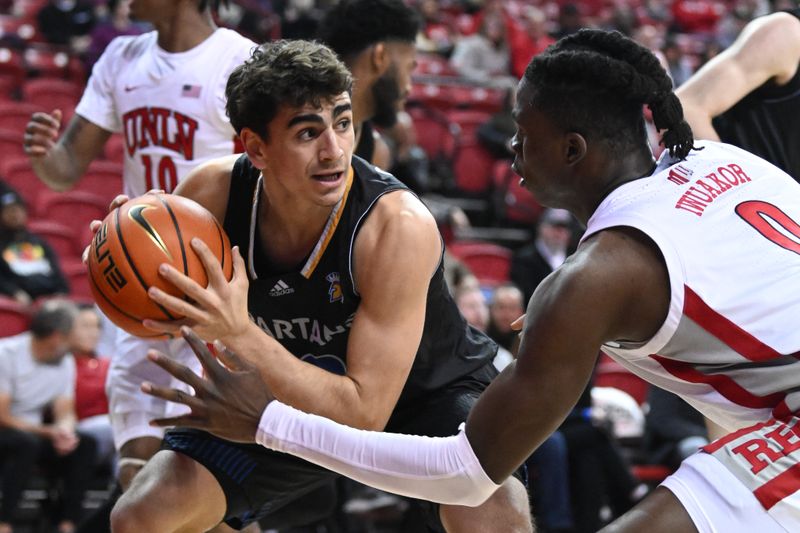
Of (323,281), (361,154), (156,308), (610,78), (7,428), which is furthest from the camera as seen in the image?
(7,428)

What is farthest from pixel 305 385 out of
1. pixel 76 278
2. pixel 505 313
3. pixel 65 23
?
pixel 65 23

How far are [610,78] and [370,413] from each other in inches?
44.6

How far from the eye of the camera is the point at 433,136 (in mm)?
12172

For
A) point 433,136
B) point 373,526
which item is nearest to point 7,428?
point 373,526

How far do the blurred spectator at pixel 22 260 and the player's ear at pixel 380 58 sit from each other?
378 centimetres

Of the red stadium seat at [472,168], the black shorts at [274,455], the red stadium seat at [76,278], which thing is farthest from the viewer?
the red stadium seat at [472,168]

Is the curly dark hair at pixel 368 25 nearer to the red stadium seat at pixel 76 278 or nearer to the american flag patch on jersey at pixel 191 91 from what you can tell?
the american flag patch on jersey at pixel 191 91

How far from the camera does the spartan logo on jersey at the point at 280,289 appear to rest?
346cm

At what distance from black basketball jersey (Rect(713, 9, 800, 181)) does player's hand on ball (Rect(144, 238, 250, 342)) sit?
200cm

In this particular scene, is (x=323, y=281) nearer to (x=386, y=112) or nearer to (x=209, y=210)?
(x=209, y=210)

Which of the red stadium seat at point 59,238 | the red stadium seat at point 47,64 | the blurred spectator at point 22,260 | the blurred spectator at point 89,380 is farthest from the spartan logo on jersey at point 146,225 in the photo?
the red stadium seat at point 47,64

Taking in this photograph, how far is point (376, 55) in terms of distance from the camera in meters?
5.09

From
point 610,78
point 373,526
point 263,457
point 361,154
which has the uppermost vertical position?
point 610,78

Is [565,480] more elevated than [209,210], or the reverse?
[209,210]
